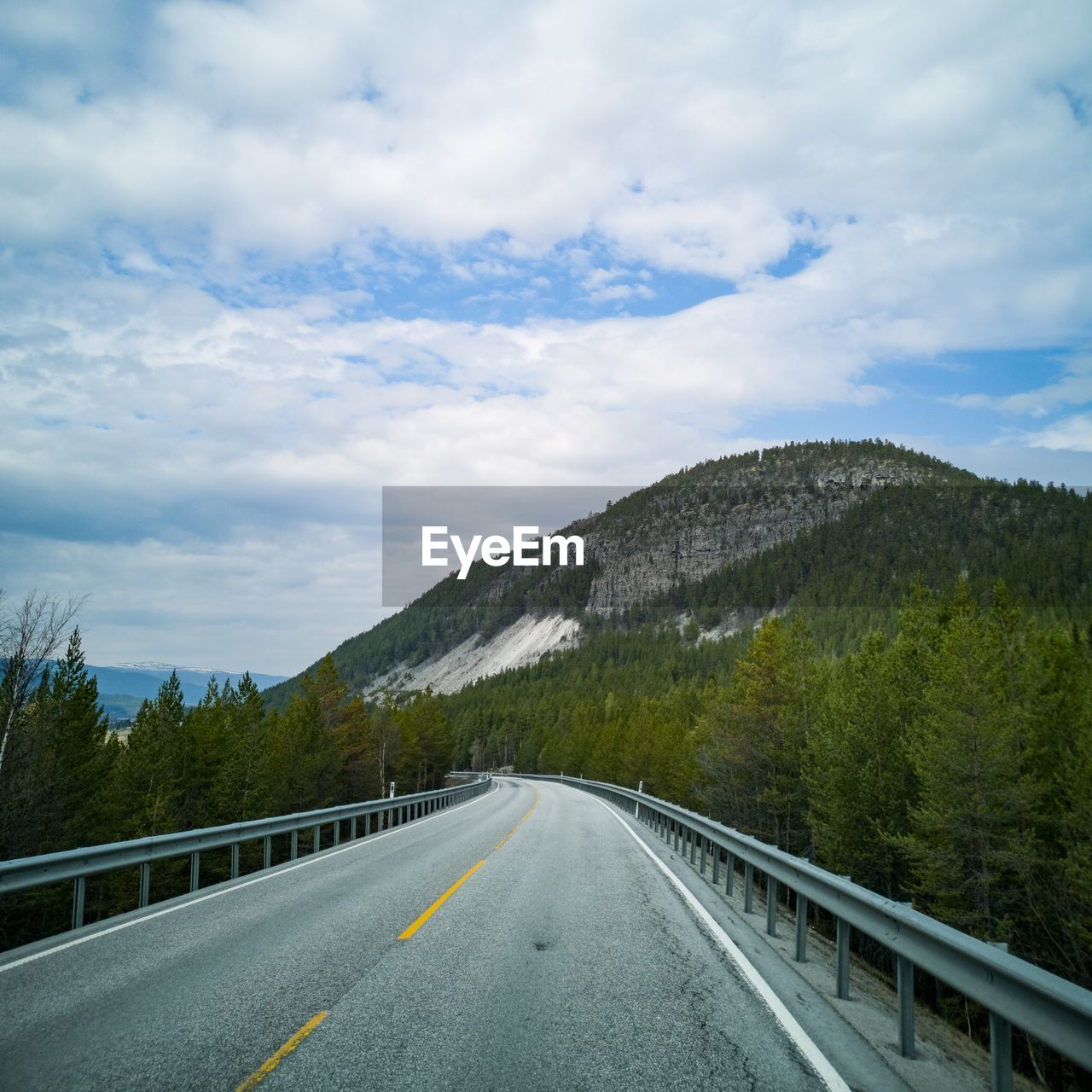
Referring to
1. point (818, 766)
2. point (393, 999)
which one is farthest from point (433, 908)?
point (818, 766)

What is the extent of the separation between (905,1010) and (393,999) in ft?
11.9

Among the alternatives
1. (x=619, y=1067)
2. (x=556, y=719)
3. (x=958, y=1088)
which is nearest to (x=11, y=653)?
(x=619, y=1067)

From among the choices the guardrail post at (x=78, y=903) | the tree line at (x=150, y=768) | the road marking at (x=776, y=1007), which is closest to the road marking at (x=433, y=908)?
the road marking at (x=776, y=1007)

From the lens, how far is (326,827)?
4056 centimetres

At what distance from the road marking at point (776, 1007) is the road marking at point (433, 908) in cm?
319

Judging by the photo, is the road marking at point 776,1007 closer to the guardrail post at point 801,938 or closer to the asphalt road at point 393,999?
the asphalt road at point 393,999

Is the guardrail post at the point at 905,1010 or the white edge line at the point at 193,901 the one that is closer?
the guardrail post at the point at 905,1010

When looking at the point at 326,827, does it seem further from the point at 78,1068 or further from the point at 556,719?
the point at 556,719

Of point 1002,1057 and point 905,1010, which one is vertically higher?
point 1002,1057

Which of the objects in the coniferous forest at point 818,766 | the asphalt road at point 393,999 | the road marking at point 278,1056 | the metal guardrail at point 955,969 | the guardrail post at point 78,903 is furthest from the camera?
the coniferous forest at point 818,766

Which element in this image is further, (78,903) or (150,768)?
(150,768)

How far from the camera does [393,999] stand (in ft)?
18.8

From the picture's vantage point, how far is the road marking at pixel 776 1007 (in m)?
4.61

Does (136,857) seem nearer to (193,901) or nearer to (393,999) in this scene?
(193,901)
